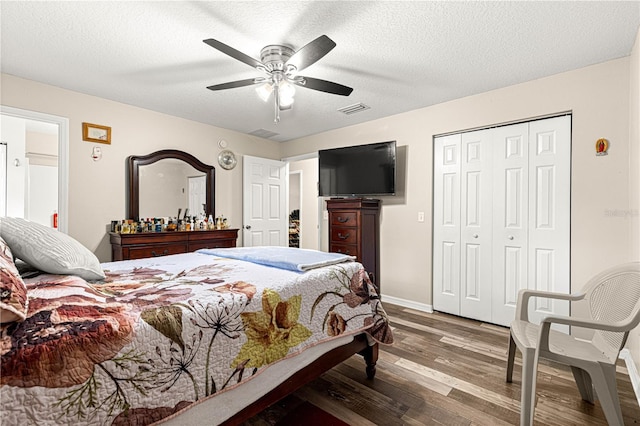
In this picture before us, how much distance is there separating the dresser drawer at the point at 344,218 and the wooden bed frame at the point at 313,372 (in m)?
1.90

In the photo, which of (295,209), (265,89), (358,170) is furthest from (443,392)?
(295,209)

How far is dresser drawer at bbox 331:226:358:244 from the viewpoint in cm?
385

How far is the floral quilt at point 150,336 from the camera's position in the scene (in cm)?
85

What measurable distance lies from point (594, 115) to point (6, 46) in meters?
4.69

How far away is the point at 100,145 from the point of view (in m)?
3.35

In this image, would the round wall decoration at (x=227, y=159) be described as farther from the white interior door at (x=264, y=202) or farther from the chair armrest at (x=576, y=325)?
the chair armrest at (x=576, y=325)

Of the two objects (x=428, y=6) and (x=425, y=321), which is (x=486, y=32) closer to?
(x=428, y=6)

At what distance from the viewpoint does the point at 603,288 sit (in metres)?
1.86

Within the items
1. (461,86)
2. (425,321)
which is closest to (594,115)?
(461,86)

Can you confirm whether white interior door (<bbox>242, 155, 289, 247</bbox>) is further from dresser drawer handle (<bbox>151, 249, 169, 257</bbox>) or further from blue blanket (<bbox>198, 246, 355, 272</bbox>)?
blue blanket (<bbox>198, 246, 355, 272</bbox>)

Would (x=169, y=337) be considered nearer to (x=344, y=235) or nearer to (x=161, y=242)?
(x=161, y=242)

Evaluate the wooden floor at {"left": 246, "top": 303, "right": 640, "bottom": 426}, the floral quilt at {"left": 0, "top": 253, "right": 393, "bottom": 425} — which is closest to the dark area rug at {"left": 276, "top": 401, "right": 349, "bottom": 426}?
the wooden floor at {"left": 246, "top": 303, "right": 640, "bottom": 426}

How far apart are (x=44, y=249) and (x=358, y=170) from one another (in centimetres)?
330

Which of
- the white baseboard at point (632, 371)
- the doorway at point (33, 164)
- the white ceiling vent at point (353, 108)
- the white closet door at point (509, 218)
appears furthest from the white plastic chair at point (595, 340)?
the doorway at point (33, 164)
